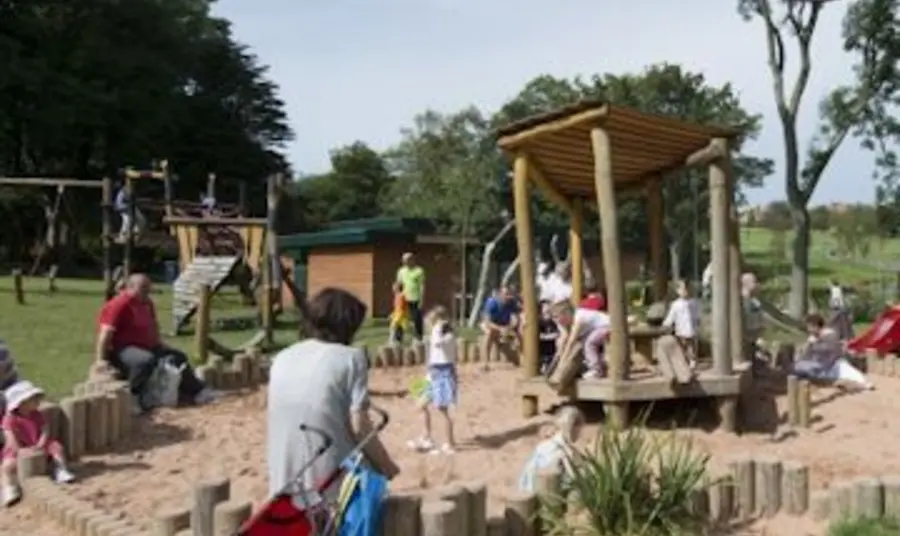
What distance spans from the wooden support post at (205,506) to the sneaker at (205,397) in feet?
18.0

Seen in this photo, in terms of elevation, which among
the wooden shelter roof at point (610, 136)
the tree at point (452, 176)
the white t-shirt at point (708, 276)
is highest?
the tree at point (452, 176)

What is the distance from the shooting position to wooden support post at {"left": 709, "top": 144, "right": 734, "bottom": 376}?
391 inches

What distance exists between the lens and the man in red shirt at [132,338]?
32.1ft

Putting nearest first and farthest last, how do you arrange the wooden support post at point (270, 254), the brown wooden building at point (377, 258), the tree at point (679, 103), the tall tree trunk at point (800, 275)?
1. the wooden support post at point (270, 254)
2. the tall tree trunk at point (800, 275)
3. the brown wooden building at point (377, 258)
4. the tree at point (679, 103)

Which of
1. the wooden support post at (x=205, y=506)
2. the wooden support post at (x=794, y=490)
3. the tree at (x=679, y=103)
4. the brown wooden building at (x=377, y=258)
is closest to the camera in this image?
the wooden support post at (x=205, y=506)

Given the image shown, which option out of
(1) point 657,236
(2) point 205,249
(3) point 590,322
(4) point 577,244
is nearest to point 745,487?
(3) point 590,322

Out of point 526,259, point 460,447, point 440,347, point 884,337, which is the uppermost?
point 526,259

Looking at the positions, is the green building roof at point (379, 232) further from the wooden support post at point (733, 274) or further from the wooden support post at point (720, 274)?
the wooden support post at point (720, 274)

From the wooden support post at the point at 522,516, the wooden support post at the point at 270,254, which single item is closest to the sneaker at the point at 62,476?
the wooden support post at the point at 522,516

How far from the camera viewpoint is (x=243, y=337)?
1752cm

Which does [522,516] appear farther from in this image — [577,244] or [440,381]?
[577,244]

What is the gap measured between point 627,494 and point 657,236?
761 centimetres

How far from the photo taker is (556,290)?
547 inches

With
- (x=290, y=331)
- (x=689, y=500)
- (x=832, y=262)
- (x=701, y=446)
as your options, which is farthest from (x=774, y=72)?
(x=832, y=262)
